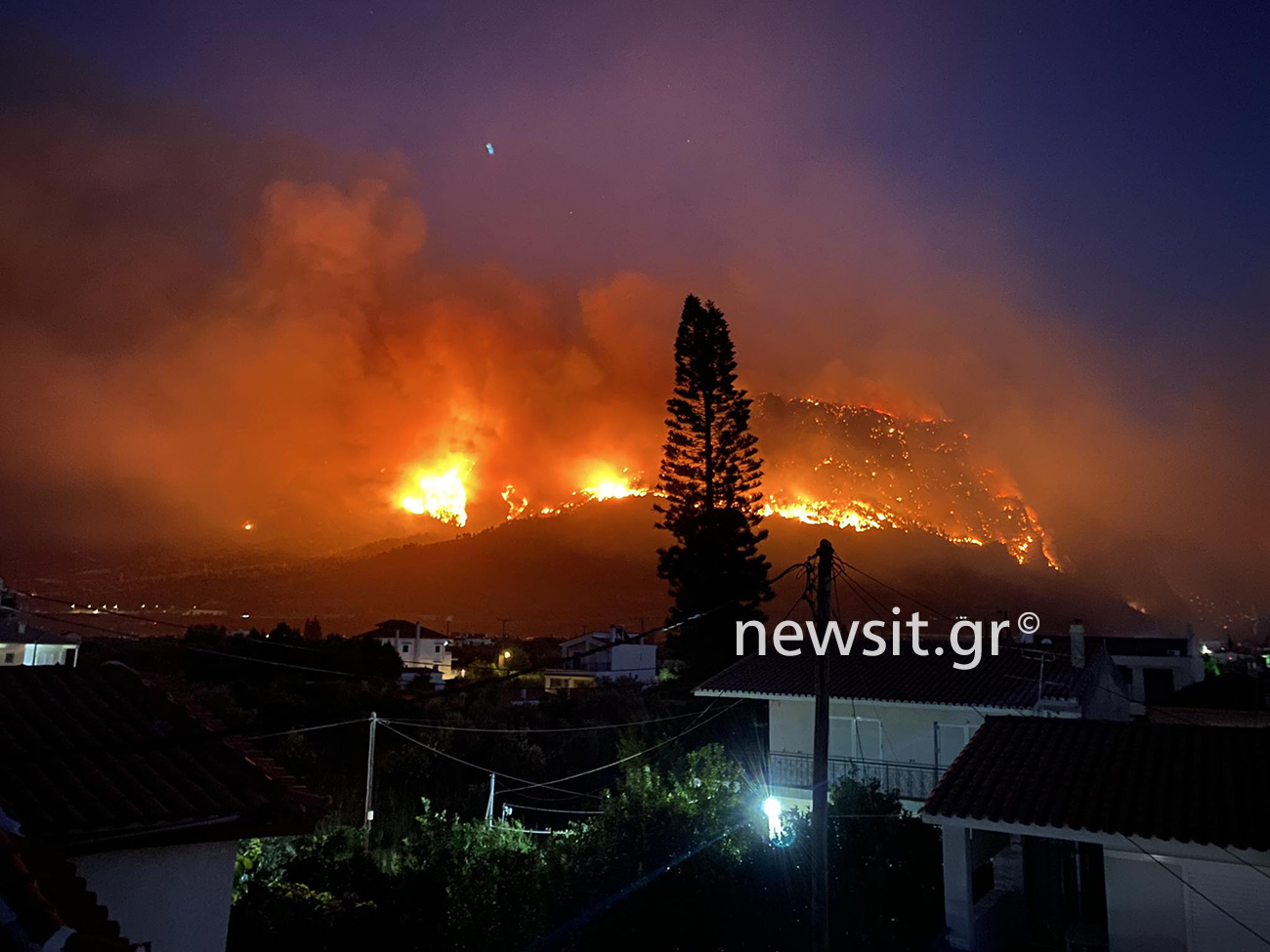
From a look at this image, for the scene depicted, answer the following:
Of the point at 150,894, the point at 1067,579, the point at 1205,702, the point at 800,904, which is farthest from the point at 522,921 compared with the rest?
the point at 1067,579

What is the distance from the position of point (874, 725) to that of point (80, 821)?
17.1m

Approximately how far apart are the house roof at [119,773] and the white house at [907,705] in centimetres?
1328

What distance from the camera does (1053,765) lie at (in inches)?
467

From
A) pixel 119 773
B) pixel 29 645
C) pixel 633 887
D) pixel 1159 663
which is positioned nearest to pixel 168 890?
pixel 119 773

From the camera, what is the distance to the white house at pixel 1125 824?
9797mm

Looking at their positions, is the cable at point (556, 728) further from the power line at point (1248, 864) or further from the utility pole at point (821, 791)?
the utility pole at point (821, 791)

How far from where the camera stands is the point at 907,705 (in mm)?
19250

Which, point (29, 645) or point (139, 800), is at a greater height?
point (29, 645)

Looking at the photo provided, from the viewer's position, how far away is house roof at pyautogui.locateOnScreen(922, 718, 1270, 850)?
10.1m

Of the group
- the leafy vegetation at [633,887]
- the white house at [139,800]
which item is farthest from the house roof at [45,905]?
the leafy vegetation at [633,887]

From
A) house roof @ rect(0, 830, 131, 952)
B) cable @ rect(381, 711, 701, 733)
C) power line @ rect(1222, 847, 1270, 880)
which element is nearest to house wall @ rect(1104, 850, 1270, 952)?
power line @ rect(1222, 847, 1270, 880)

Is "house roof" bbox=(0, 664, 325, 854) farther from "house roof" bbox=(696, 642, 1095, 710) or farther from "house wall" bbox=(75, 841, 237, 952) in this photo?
"house roof" bbox=(696, 642, 1095, 710)

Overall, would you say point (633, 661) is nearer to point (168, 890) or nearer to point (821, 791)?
point (821, 791)

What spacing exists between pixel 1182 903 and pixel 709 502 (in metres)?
30.2
